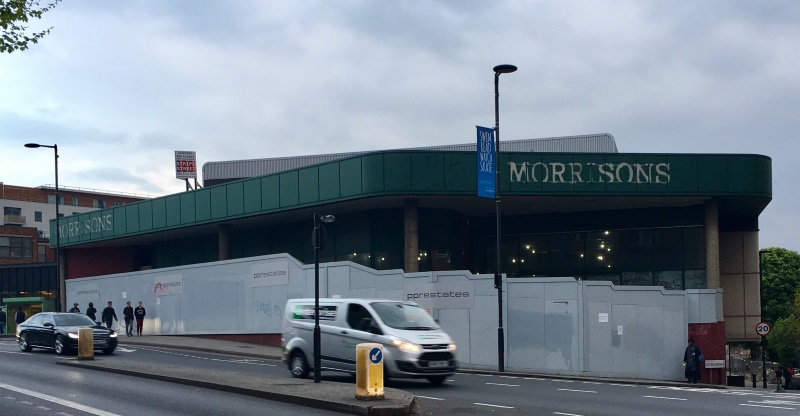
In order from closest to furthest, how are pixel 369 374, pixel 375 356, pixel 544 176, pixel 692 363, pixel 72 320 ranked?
pixel 369 374, pixel 375 356, pixel 692 363, pixel 72 320, pixel 544 176

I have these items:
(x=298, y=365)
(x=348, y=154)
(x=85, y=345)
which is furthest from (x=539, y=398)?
(x=348, y=154)

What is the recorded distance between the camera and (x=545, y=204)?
39562 millimetres

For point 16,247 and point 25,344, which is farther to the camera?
point 16,247

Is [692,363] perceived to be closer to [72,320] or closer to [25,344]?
[72,320]

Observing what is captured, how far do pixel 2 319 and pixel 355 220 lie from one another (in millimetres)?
26688

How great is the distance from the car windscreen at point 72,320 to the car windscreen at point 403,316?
13.6 m

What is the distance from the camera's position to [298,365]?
21.2 m

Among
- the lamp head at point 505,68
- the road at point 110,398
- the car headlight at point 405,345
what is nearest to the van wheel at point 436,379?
the car headlight at point 405,345

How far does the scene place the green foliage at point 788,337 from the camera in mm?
75000

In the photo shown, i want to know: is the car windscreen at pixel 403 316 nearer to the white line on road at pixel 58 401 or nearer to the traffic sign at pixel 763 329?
the white line on road at pixel 58 401

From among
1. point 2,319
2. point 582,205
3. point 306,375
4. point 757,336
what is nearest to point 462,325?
point 306,375

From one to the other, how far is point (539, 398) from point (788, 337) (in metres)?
64.7

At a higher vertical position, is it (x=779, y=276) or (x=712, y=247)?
(x=712, y=247)

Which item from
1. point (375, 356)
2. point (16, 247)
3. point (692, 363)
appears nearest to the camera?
point (375, 356)
